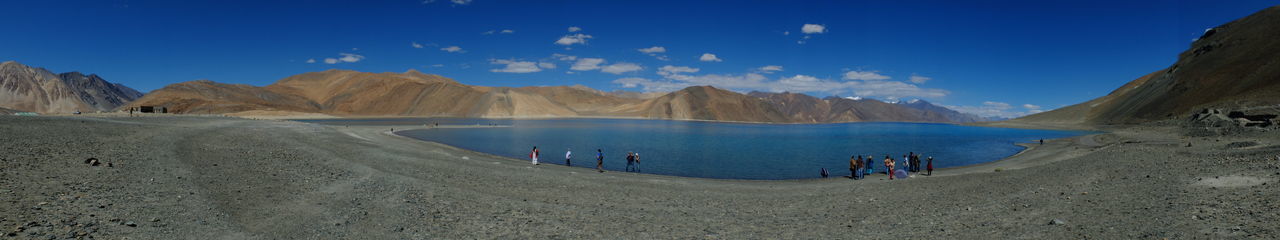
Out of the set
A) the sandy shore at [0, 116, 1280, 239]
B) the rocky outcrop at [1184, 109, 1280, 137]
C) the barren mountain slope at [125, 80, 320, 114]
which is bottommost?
the sandy shore at [0, 116, 1280, 239]

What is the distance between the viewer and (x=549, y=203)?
14.7 meters

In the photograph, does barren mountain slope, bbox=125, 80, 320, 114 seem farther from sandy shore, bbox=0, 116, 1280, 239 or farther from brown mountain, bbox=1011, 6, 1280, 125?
brown mountain, bbox=1011, 6, 1280, 125

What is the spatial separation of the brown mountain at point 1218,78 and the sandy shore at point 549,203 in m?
65.0

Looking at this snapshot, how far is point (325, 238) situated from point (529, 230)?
3.67 m

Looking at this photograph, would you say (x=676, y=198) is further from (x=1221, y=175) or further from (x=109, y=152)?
(x=109, y=152)

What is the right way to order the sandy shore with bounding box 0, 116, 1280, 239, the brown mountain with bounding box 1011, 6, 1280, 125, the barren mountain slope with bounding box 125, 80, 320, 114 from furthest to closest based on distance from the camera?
the barren mountain slope with bounding box 125, 80, 320, 114, the brown mountain with bounding box 1011, 6, 1280, 125, the sandy shore with bounding box 0, 116, 1280, 239

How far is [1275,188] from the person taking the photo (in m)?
11.9

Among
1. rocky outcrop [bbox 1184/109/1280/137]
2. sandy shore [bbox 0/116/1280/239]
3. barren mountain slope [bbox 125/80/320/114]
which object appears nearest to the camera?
sandy shore [bbox 0/116/1280/239]

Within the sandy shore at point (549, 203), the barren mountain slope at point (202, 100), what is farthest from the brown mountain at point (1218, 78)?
the barren mountain slope at point (202, 100)

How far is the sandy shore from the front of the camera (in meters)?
9.77

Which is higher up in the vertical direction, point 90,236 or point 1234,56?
point 1234,56

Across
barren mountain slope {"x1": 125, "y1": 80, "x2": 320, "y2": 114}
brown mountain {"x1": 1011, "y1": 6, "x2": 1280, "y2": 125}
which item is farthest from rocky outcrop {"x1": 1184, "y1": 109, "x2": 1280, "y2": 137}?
barren mountain slope {"x1": 125, "y1": 80, "x2": 320, "y2": 114}

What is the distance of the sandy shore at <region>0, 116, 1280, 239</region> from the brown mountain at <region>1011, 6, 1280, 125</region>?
2558 inches

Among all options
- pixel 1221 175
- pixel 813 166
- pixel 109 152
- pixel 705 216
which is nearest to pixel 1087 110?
pixel 813 166
